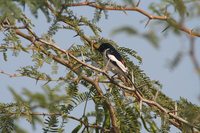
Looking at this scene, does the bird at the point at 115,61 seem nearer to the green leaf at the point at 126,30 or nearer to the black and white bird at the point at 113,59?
the black and white bird at the point at 113,59

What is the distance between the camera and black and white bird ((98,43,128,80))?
11.5 ft

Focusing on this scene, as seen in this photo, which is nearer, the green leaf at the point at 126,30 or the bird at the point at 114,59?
the green leaf at the point at 126,30

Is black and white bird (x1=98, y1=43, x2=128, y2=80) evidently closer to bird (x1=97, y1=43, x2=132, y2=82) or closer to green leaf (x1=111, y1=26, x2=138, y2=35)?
bird (x1=97, y1=43, x2=132, y2=82)

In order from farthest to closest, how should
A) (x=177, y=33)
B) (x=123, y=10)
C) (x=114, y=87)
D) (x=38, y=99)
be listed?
(x=114, y=87) < (x=123, y=10) < (x=38, y=99) < (x=177, y=33)

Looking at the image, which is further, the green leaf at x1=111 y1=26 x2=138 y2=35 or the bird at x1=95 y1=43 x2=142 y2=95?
the bird at x1=95 y1=43 x2=142 y2=95

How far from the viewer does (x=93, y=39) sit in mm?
3557

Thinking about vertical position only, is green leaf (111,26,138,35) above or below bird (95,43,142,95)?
below

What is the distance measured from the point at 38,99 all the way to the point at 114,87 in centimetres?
159

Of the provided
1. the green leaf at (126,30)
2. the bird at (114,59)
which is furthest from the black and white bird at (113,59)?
the green leaf at (126,30)

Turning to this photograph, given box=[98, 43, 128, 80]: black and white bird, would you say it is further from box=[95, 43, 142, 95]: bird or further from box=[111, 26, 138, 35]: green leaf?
box=[111, 26, 138, 35]: green leaf

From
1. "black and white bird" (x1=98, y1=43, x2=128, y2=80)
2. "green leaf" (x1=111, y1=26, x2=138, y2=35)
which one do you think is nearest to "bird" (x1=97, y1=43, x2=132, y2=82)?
"black and white bird" (x1=98, y1=43, x2=128, y2=80)

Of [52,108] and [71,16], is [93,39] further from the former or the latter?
[52,108]

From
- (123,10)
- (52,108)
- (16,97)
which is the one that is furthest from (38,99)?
(123,10)

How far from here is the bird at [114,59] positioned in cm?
351
